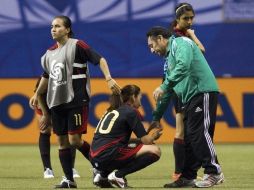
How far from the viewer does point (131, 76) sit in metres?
21.9

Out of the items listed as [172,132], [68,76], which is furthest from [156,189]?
[172,132]

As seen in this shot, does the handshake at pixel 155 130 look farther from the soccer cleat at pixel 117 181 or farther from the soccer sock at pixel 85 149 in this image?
the soccer sock at pixel 85 149

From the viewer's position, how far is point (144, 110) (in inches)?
793

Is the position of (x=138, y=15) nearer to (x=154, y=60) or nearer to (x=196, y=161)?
(x=154, y=60)

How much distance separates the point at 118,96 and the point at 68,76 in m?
0.58

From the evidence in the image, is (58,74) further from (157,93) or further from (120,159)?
(157,93)

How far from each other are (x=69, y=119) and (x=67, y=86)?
0.35 m

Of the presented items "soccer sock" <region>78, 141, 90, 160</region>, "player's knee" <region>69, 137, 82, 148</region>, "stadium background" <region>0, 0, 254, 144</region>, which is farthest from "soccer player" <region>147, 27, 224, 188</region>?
"stadium background" <region>0, 0, 254, 144</region>

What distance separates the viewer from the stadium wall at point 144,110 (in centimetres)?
1981

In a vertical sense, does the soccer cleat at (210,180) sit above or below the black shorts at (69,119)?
below

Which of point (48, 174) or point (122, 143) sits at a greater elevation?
point (122, 143)

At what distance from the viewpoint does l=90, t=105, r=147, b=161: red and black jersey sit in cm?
1007

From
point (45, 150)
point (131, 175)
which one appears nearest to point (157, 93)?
point (131, 175)

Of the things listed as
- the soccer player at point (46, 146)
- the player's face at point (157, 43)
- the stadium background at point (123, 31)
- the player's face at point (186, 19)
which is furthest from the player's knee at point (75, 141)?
the stadium background at point (123, 31)
